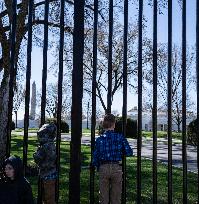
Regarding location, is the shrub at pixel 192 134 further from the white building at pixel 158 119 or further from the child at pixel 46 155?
the white building at pixel 158 119

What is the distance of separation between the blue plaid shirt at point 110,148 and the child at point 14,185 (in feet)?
2.89

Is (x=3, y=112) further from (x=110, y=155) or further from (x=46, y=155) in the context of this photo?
(x=110, y=155)

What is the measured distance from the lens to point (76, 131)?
388cm

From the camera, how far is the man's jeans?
4.30m

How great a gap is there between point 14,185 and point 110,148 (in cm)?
114

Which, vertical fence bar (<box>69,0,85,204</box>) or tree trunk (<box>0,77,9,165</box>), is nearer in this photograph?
vertical fence bar (<box>69,0,85,204</box>)

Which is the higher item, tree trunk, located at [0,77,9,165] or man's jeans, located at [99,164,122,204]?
tree trunk, located at [0,77,9,165]

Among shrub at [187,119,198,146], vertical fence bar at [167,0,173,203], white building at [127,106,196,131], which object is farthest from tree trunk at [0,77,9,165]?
white building at [127,106,196,131]

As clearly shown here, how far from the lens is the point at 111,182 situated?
4.44 metres

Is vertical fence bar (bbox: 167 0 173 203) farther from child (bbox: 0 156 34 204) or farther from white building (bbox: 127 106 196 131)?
white building (bbox: 127 106 196 131)

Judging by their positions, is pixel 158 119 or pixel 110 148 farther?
pixel 158 119

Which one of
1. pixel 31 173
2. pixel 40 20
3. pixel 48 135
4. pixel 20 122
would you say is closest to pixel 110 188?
pixel 48 135

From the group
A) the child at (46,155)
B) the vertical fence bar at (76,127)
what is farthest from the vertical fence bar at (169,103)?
the child at (46,155)

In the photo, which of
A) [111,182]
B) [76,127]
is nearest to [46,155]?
[76,127]
